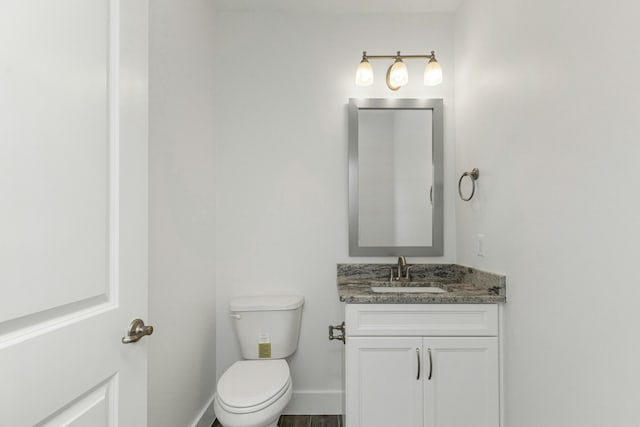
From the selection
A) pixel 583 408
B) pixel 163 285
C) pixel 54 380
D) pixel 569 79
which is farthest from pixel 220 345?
pixel 569 79

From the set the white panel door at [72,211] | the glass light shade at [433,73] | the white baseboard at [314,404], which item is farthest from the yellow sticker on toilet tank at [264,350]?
the glass light shade at [433,73]

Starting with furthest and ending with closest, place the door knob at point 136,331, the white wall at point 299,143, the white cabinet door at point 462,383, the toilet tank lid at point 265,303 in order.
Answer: the white wall at point 299,143, the toilet tank lid at point 265,303, the white cabinet door at point 462,383, the door knob at point 136,331

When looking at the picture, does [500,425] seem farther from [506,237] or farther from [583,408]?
[506,237]

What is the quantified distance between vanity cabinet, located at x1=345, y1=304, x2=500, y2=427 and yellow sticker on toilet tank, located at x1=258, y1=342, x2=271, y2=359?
0.63 m

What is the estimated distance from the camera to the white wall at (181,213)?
5.15ft

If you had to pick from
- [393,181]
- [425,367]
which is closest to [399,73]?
[393,181]

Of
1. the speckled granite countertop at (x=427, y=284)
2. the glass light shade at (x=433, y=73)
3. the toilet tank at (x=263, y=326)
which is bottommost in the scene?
the toilet tank at (x=263, y=326)

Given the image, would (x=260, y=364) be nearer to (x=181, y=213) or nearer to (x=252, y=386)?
(x=252, y=386)

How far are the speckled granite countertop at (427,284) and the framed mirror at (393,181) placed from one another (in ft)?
0.35

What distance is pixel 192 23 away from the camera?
199cm

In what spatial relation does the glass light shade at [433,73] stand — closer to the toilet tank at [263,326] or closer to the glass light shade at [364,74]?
the glass light shade at [364,74]

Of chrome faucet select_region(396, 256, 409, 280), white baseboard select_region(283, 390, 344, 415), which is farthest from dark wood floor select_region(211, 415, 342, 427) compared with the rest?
chrome faucet select_region(396, 256, 409, 280)

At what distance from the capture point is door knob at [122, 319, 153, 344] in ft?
3.13

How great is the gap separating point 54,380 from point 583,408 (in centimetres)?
144
